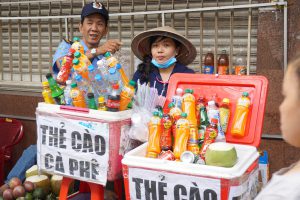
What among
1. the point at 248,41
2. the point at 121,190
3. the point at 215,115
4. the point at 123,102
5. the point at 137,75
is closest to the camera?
the point at 215,115

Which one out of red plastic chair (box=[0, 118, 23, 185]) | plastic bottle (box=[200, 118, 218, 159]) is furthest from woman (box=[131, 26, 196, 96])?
red plastic chair (box=[0, 118, 23, 185])

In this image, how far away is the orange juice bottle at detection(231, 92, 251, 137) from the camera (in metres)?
2.26

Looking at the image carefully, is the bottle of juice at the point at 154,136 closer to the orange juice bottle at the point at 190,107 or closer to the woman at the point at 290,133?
the orange juice bottle at the point at 190,107

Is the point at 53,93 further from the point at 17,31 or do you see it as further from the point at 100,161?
the point at 17,31

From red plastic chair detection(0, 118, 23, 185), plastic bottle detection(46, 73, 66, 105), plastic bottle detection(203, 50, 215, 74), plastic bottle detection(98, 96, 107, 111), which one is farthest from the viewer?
red plastic chair detection(0, 118, 23, 185)

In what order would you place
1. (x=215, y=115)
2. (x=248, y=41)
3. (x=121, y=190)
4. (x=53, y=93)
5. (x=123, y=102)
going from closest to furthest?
(x=215, y=115), (x=123, y=102), (x=53, y=93), (x=121, y=190), (x=248, y=41)

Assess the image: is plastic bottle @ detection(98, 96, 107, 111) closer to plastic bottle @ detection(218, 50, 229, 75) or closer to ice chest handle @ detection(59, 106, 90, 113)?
ice chest handle @ detection(59, 106, 90, 113)

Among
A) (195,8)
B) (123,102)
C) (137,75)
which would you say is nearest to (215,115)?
(123,102)

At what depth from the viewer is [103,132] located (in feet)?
7.49

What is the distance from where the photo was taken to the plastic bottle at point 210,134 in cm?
217

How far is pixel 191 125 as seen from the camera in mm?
2246

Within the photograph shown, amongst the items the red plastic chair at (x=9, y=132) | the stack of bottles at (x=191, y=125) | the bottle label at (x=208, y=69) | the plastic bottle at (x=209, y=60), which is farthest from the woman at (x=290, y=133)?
the red plastic chair at (x=9, y=132)

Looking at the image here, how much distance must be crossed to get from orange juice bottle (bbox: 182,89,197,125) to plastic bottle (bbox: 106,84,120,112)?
40 cm

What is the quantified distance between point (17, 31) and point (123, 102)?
12.3 feet
